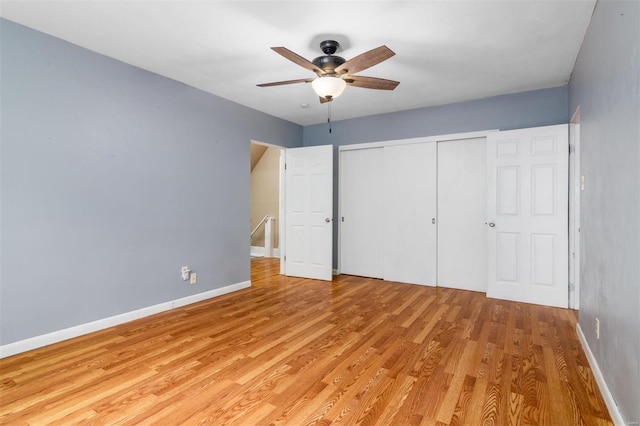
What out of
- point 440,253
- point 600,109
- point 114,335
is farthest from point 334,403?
point 440,253

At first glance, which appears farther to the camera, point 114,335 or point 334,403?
point 114,335

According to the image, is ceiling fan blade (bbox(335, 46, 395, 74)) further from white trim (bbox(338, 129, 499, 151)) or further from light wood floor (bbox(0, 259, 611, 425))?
white trim (bbox(338, 129, 499, 151))

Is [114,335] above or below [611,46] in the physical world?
below

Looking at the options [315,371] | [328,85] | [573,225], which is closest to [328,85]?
[328,85]

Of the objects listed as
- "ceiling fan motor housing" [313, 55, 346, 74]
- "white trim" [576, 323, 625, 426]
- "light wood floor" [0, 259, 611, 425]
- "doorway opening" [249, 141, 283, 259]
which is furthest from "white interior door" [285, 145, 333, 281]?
"white trim" [576, 323, 625, 426]

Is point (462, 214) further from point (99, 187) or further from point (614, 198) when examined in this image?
point (99, 187)

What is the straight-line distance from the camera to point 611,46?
187cm

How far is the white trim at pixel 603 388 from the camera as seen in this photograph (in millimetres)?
1640

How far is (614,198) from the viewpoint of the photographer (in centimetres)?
178

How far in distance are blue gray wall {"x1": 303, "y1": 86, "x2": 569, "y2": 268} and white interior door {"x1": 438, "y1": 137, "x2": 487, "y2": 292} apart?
0.26m

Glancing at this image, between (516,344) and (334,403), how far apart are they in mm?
1728

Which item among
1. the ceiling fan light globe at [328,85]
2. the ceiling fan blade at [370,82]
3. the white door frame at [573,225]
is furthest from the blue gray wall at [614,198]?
the ceiling fan light globe at [328,85]

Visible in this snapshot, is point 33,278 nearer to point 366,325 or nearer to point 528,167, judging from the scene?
point 366,325

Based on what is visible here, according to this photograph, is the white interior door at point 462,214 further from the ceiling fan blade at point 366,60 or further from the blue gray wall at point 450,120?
the ceiling fan blade at point 366,60
